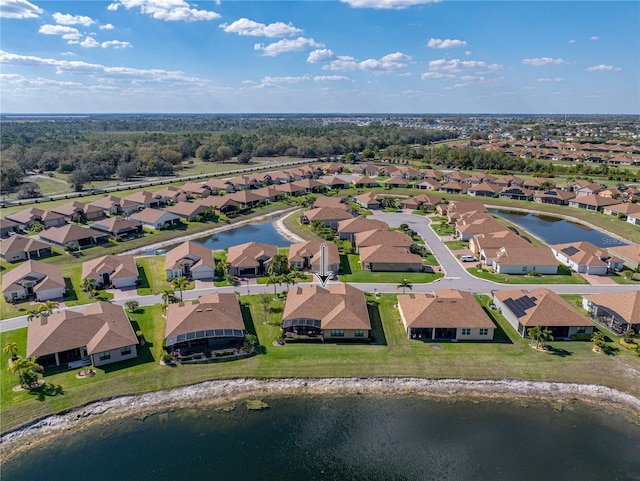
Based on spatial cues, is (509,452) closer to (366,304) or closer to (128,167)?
(366,304)

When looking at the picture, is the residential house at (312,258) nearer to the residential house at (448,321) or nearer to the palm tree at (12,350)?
the residential house at (448,321)

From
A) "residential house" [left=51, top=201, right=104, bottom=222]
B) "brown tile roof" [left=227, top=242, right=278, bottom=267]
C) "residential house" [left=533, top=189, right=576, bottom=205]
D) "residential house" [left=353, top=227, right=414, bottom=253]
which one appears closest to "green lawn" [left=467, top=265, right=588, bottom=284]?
"residential house" [left=353, top=227, right=414, bottom=253]

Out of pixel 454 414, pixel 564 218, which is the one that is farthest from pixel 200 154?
pixel 454 414

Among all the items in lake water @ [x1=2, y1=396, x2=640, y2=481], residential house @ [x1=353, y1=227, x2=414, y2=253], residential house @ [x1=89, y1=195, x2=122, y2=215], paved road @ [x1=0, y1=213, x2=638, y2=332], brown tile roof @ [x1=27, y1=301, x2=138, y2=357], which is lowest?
lake water @ [x1=2, y1=396, x2=640, y2=481]

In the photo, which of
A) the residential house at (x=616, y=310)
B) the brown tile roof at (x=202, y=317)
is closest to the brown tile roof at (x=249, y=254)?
the brown tile roof at (x=202, y=317)

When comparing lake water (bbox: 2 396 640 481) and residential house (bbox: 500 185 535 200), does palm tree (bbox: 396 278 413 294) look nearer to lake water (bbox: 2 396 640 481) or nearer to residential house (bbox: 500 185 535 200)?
lake water (bbox: 2 396 640 481)
